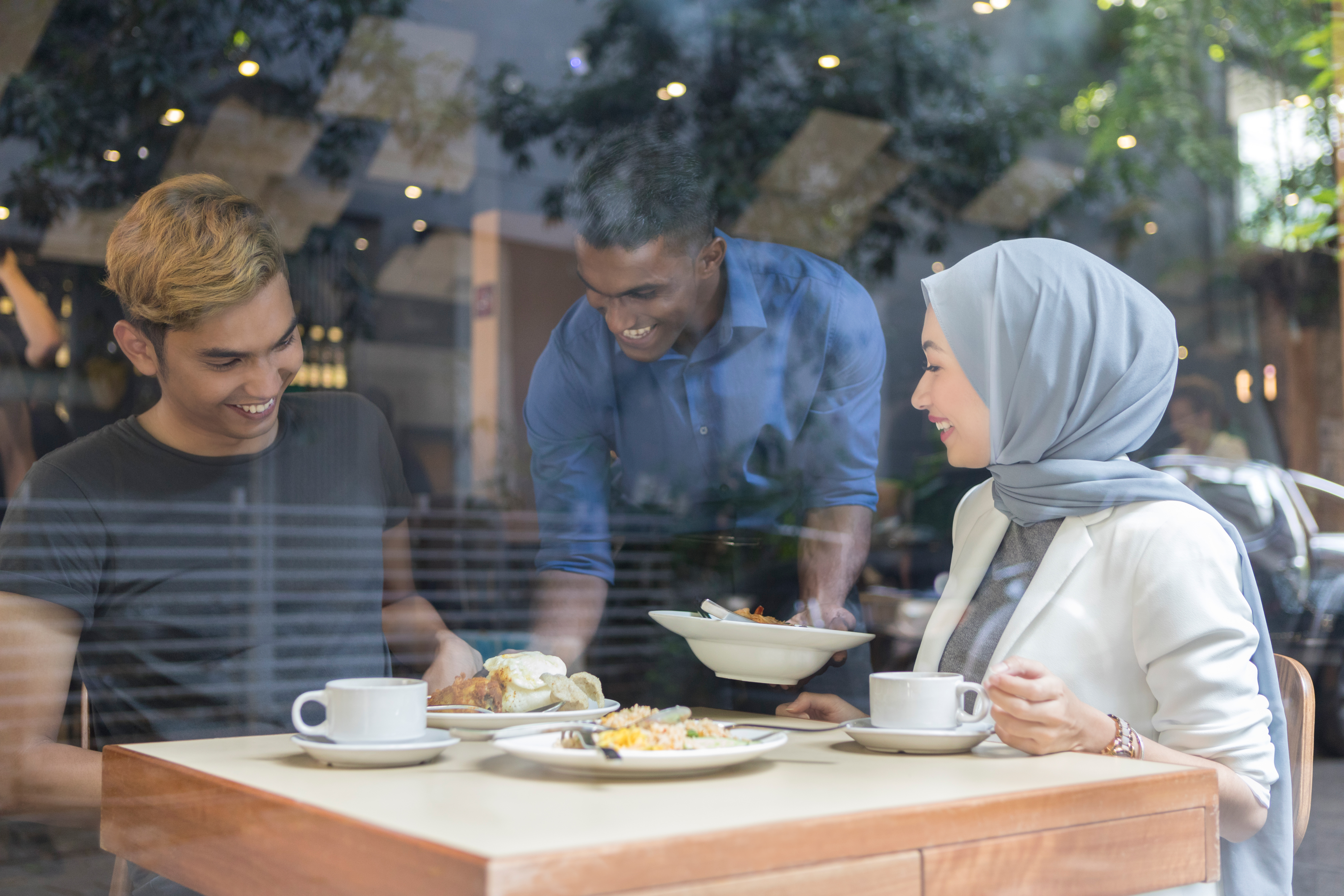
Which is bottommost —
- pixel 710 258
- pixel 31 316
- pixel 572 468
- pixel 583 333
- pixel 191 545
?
pixel 191 545

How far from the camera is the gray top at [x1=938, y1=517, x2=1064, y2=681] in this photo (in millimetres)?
1196

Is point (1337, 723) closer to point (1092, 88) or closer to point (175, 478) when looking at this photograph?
point (175, 478)

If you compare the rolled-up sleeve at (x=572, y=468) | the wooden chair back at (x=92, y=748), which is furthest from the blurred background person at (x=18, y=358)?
the rolled-up sleeve at (x=572, y=468)

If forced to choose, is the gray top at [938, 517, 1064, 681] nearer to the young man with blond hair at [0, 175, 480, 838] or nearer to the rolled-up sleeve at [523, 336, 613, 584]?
the young man with blond hair at [0, 175, 480, 838]

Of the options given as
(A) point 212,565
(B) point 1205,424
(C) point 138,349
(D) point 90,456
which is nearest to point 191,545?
(A) point 212,565

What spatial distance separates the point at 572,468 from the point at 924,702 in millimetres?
1063

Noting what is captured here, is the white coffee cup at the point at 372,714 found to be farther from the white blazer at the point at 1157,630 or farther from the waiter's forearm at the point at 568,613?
the waiter's forearm at the point at 568,613

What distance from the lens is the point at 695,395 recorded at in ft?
6.09

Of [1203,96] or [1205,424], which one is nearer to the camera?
[1205,424]

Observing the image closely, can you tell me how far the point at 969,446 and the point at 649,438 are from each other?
30.4 inches

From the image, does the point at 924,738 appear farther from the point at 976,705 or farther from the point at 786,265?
the point at 786,265

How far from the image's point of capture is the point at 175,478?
1532 millimetres

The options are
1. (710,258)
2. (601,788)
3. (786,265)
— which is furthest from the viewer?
(786,265)

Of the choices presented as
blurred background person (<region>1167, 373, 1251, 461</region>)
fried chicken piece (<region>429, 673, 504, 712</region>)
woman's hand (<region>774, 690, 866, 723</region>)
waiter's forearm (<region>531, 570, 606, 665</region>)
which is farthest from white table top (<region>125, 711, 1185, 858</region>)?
blurred background person (<region>1167, 373, 1251, 461</region>)
